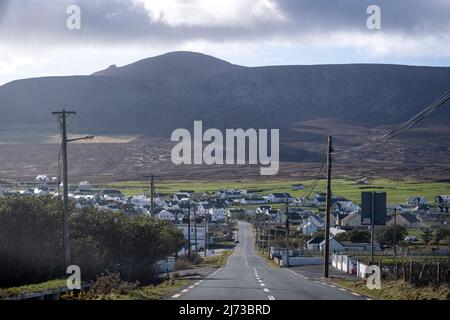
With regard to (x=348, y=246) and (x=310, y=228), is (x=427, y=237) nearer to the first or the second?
(x=348, y=246)

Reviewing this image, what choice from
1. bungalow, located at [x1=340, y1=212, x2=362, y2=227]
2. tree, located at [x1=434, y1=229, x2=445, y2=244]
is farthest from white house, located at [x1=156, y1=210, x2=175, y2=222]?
tree, located at [x1=434, y1=229, x2=445, y2=244]

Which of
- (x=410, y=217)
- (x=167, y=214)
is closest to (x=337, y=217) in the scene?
(x=410, y=217)

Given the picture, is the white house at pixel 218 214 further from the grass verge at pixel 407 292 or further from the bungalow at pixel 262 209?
the grass verge at pixel 407 292

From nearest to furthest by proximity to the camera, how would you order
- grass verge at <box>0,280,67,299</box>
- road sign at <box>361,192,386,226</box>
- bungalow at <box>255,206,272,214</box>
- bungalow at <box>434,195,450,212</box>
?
grass verge at <box>0,280,67,299</box>
road sign at <box>361,192,386,226</box>
bungalow at <box>434,195,450,212</box>
bungalow at <box>255,206,272,214</box>

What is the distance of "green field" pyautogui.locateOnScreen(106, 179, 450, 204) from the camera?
125688 millimetres

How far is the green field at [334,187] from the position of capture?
412 ft

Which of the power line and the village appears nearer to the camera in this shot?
the power line

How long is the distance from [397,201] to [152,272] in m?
79.2

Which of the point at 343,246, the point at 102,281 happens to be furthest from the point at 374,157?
the point at 102,281

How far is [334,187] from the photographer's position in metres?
138

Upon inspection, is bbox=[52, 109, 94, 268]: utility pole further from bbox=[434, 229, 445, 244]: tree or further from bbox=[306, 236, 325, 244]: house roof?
bbox=[306, 236, 325, 244]: house roof

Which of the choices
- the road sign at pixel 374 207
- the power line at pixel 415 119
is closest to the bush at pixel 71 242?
the power line at pixel 415 119

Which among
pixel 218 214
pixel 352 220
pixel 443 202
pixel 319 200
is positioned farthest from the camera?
pixel 319 200
